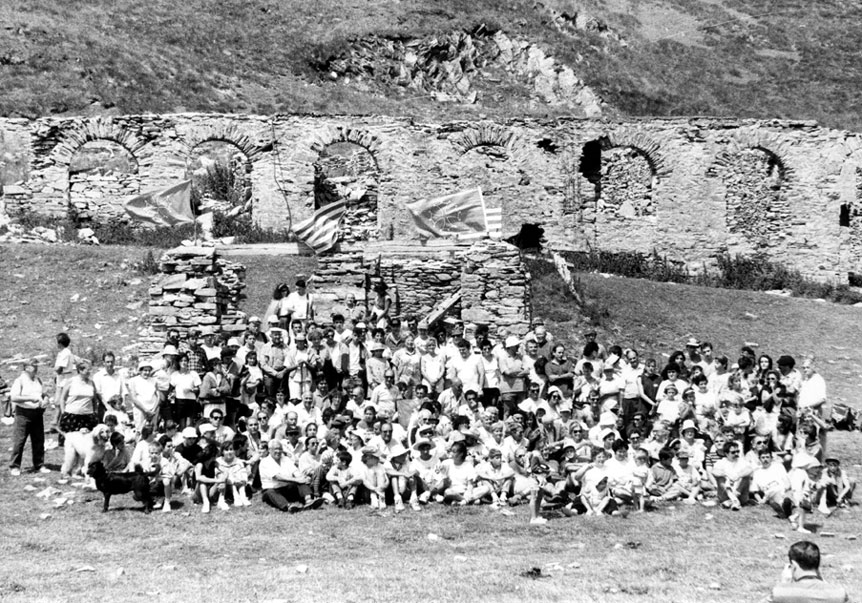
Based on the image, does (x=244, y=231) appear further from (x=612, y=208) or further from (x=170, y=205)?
(x=612, y=208)

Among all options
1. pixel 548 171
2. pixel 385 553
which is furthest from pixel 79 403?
pixel 548 171

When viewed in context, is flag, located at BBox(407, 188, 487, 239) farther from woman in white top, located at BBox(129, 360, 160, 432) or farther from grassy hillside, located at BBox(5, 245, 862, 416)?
woman in white top, located at BBox(129, 360, 160, 432)

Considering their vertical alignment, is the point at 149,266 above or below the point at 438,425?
above

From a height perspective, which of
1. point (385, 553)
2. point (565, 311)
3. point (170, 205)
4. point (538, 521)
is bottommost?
point (385, 553)

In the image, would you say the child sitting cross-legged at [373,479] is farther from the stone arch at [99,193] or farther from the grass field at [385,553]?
the stone arch at [99,193]

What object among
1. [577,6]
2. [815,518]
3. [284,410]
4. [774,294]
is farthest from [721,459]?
[577,6]

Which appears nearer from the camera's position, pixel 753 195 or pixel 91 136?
pixel 91 136

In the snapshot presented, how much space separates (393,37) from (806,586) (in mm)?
38609

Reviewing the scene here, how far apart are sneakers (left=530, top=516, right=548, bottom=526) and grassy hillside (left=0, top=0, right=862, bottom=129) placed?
82.8 feet

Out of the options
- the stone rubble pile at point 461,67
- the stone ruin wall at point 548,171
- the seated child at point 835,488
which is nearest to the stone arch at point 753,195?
the stone ruin wall at point 548,171

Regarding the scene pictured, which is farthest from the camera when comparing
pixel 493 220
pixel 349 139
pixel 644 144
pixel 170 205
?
pixel 644 144

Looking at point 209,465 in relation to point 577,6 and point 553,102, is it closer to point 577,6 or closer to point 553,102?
point 553,102

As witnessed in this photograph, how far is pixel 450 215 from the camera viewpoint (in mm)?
22125

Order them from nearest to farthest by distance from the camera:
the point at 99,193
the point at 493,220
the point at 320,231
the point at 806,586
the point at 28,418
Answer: the point at 806,586 → the point at 28,418 → the point at 320,231 → the point at 493,220 → the point at 99,193
